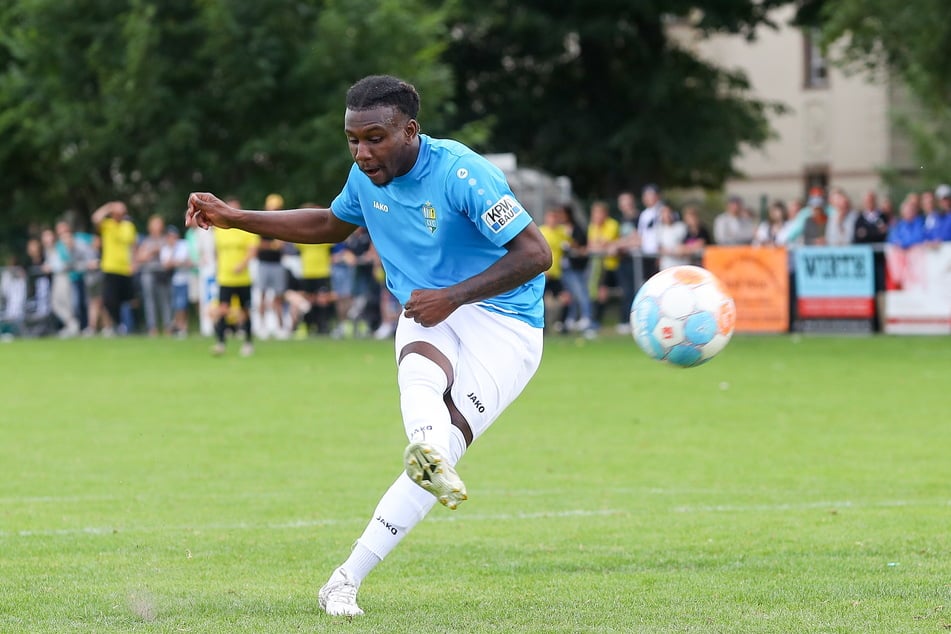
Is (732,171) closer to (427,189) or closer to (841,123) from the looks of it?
(841,123)

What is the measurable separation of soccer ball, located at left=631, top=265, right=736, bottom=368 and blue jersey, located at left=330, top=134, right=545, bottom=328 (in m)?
Answer: 0.52

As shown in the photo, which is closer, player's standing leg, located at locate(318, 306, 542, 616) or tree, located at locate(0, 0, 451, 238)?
player's standing leg, located at locate(318, 306, 542, 616)

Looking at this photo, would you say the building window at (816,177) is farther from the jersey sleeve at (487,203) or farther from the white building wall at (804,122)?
the jersey sleeve at (487,203)

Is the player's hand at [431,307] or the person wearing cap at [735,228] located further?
the person wearing cap at [735,228]

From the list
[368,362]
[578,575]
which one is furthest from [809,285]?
[578,575]

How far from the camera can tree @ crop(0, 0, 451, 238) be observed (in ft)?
102

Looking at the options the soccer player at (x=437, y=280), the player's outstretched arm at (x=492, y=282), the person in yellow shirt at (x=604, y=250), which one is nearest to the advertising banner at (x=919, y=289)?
the person in yellow shirt at (x=604, y=250)

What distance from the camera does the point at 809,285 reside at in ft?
75.5

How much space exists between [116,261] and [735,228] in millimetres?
10722

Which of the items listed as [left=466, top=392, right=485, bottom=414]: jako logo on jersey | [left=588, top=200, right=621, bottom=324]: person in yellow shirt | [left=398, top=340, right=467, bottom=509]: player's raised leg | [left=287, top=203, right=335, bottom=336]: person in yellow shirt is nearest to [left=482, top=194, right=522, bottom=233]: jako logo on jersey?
[left=398, top=340, right=467, bottom=509]: player's raised leg

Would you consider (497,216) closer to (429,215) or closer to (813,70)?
(429,215)

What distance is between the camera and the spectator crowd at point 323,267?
74.7 ft

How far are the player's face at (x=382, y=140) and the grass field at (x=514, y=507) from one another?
181cm

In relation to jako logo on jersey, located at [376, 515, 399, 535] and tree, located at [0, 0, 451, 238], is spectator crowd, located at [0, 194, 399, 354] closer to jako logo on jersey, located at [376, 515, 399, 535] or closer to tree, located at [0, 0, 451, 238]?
tree, located at [0, 0, 451, 238]
